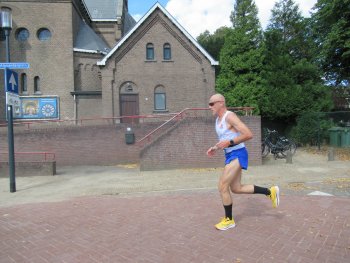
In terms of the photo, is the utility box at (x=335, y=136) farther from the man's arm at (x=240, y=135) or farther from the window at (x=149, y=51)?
the man's arm at (x=240, y=135)

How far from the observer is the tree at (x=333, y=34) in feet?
54.0

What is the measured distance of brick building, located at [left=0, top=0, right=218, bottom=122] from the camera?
2395 cm

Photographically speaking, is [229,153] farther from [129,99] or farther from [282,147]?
[129,99]

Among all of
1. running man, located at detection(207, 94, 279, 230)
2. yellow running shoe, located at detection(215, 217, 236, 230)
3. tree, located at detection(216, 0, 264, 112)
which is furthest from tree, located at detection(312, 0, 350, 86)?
yellow running shoe, located at detection(215, 217, 236, 230)

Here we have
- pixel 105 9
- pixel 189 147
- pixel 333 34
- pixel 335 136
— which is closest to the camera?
pixel 189 147

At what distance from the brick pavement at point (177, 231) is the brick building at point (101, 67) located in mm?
17209

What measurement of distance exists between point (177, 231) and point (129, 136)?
1292 cm

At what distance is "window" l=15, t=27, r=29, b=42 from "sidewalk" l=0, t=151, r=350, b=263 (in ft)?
64.4

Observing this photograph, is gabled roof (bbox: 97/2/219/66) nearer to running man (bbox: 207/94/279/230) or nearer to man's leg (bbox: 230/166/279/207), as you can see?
running man (bbox: 207/94/279/230)

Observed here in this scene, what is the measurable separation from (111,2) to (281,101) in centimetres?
2293

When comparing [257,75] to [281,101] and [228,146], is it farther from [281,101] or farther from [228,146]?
[228,146]

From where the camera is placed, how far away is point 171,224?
18.6ft

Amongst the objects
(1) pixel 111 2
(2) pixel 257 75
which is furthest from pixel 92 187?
(1) pixel 111 2

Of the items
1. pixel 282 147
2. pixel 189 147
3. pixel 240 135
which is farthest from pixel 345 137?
pixel 240 135
